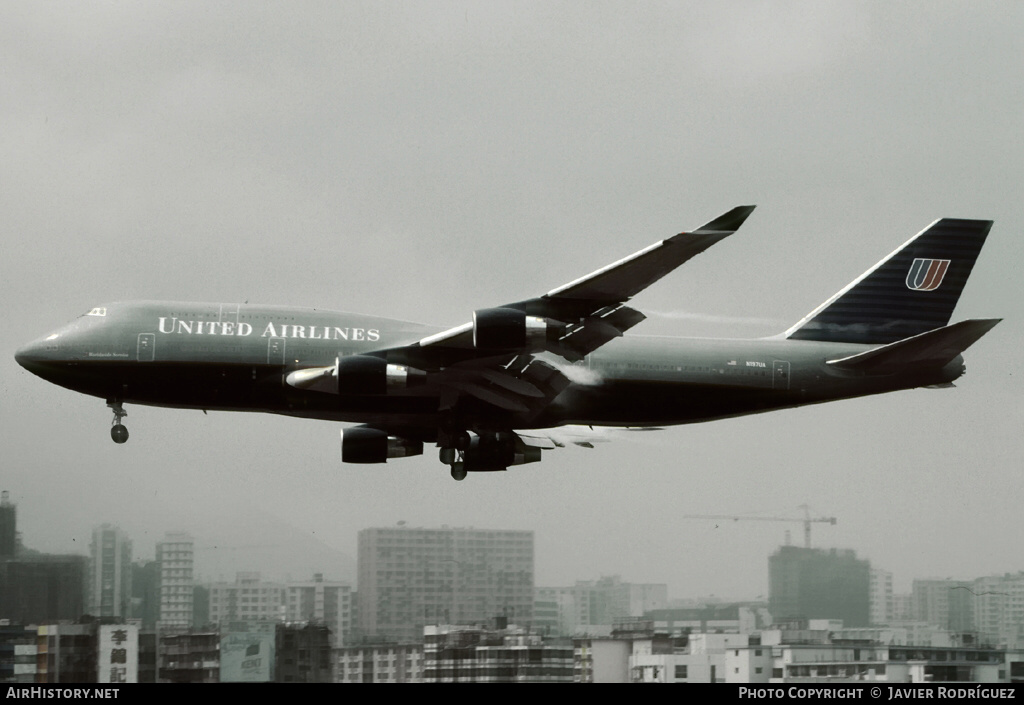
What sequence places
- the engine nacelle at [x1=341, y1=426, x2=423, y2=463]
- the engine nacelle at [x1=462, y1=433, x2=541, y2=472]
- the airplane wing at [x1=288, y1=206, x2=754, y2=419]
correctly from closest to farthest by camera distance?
1. the airplane wing at [x1=288, y1=206, x2=754, y2=419]
2. the engine nacelle at [x1=462, y1=433, x2=541, y2=472]
3. the engine nacelle at [x1=341, y1=426, x2=423, y2=463]

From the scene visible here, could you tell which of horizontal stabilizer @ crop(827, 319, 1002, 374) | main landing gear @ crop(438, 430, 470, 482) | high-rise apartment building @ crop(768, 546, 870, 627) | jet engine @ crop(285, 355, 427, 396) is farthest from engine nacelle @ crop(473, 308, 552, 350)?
high-rise apartment building @ crop(768, 546, 870, 627)

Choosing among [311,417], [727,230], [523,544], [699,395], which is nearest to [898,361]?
[699,395]

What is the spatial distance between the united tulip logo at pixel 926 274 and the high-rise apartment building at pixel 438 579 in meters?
14.0

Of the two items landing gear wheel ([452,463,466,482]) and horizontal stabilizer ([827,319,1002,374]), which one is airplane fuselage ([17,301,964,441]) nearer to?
horizontal stabilizer ([827,319,1002,374])

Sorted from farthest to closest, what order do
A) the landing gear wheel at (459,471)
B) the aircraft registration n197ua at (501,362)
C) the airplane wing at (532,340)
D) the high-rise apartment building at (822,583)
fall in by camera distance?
1. the high-rise apartment building at (822,583)
2. the landing gear wheel at (459,471)
3. the aircraft registration n197ua at (501,362)
4. the airplane wing at (532,340)

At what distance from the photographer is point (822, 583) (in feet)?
147

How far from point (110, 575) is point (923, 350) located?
2487cm

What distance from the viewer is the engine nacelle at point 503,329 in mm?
32531

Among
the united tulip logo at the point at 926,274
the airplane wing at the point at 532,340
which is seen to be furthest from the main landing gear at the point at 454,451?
the united tulip logo at the point at 926,274

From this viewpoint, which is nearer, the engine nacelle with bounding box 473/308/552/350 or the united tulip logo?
the engine nacelle with bounding box 473/308/552/350

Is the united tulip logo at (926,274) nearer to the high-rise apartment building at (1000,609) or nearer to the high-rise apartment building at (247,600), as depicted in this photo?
the high-rise apartment building at (1000,609)

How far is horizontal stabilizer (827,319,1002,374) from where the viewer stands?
3397 cm

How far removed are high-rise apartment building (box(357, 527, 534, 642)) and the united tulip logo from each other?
14.0 meters

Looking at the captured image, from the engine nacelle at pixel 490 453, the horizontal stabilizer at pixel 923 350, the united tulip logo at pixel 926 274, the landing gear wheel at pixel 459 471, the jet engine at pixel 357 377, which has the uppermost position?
the united tulip logo at pixel 926 274
